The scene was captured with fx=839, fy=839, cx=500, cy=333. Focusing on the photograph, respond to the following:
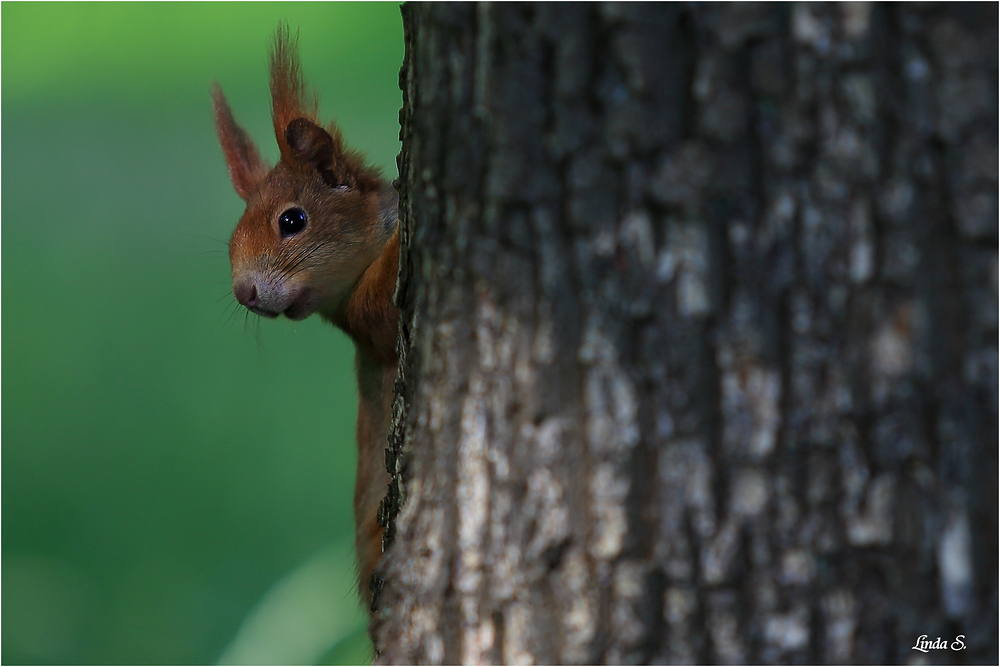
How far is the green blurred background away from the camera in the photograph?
2715 mm

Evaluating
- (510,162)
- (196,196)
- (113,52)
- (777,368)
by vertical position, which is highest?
(113,52)

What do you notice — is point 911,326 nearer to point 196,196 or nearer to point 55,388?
point 196,196

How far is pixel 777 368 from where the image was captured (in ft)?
2.25

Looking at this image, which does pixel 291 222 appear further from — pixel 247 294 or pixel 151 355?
pixel 151 355

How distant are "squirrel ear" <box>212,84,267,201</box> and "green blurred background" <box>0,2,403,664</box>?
845 millimetres

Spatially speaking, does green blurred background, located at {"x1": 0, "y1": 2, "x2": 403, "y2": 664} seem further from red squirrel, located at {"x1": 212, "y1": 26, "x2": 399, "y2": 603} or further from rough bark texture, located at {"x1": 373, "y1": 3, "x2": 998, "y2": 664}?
rough bark texture, located at {"x1": 373, "y1": 3, "x2": 998, "y2": 664}

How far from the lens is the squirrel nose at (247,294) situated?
5.66 ft

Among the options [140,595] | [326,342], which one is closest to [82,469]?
[140,595]

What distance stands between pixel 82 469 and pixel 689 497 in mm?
2598

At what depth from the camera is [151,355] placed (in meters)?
2.79
